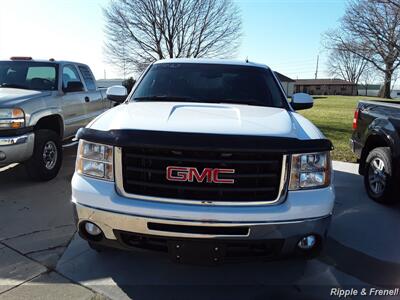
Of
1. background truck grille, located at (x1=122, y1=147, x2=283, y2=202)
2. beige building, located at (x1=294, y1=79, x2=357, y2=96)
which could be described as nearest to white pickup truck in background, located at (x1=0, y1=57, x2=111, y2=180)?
background truck grille, located at (x1=122, y1=147, x2=283, y2=202)

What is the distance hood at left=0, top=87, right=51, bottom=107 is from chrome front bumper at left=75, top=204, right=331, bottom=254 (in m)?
3.14

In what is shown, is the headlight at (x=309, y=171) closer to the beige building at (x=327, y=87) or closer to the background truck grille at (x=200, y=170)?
the background truck grille at (x=200, y=170)

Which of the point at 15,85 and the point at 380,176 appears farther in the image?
the point at 15,85

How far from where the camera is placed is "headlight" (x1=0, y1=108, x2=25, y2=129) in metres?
5.07

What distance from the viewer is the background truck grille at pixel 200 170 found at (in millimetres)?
2609

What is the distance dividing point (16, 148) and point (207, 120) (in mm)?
3318

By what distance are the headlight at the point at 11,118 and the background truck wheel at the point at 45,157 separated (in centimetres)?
39

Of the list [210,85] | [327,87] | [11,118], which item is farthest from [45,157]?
[327,87]

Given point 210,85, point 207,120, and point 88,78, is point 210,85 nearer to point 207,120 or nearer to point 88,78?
point 207,120

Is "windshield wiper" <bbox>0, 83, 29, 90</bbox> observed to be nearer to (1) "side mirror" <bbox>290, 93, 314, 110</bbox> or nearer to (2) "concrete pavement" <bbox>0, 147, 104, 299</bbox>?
(2) "concrete pavement" <bbox>0, 147, 104, 299</bbox>

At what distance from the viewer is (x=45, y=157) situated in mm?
5766

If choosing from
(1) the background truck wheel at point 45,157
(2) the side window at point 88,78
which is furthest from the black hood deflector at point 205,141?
(2) the side window at point 88,78

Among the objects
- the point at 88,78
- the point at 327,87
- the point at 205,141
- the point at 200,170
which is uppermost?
the point at 88,78

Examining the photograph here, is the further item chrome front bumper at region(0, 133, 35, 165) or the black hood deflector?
chrome front bumper at region(0, 133, 35, 165)
